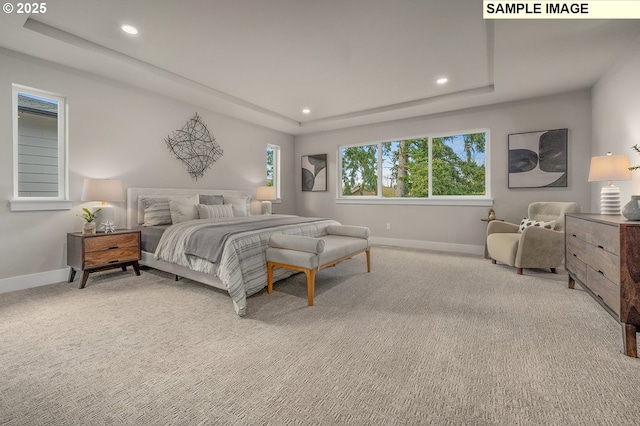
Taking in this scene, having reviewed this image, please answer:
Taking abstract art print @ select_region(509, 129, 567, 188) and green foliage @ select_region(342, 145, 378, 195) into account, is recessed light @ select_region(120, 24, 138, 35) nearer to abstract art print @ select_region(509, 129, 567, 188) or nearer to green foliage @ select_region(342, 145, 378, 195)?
green foliage @ select_region(342, 145, 378, 195)

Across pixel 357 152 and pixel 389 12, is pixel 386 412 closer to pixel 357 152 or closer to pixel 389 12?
pixel 389 12

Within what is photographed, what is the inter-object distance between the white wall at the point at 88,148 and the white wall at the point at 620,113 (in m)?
5.40

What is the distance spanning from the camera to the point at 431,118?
5.18 metres

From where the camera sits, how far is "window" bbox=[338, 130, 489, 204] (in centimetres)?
494

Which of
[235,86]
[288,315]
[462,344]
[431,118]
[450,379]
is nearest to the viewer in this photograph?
[450,379]

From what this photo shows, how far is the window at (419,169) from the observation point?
4.94m

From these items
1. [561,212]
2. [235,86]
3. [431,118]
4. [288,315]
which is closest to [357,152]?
[431,118]

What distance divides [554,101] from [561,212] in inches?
69.3

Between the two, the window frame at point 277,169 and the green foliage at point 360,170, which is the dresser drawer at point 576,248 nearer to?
the green foliage at point 360,170

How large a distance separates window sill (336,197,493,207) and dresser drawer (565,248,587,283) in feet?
6.44

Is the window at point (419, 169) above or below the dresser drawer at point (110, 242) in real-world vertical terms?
above

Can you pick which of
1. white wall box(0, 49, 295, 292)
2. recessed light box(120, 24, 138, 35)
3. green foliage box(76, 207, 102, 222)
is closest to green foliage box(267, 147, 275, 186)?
white wall box(0, 49, 295, 292)

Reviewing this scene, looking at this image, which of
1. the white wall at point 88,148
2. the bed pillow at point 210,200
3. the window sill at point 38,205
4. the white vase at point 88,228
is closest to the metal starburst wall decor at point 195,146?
the white wall at point 88,148

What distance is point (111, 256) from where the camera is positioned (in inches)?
126
